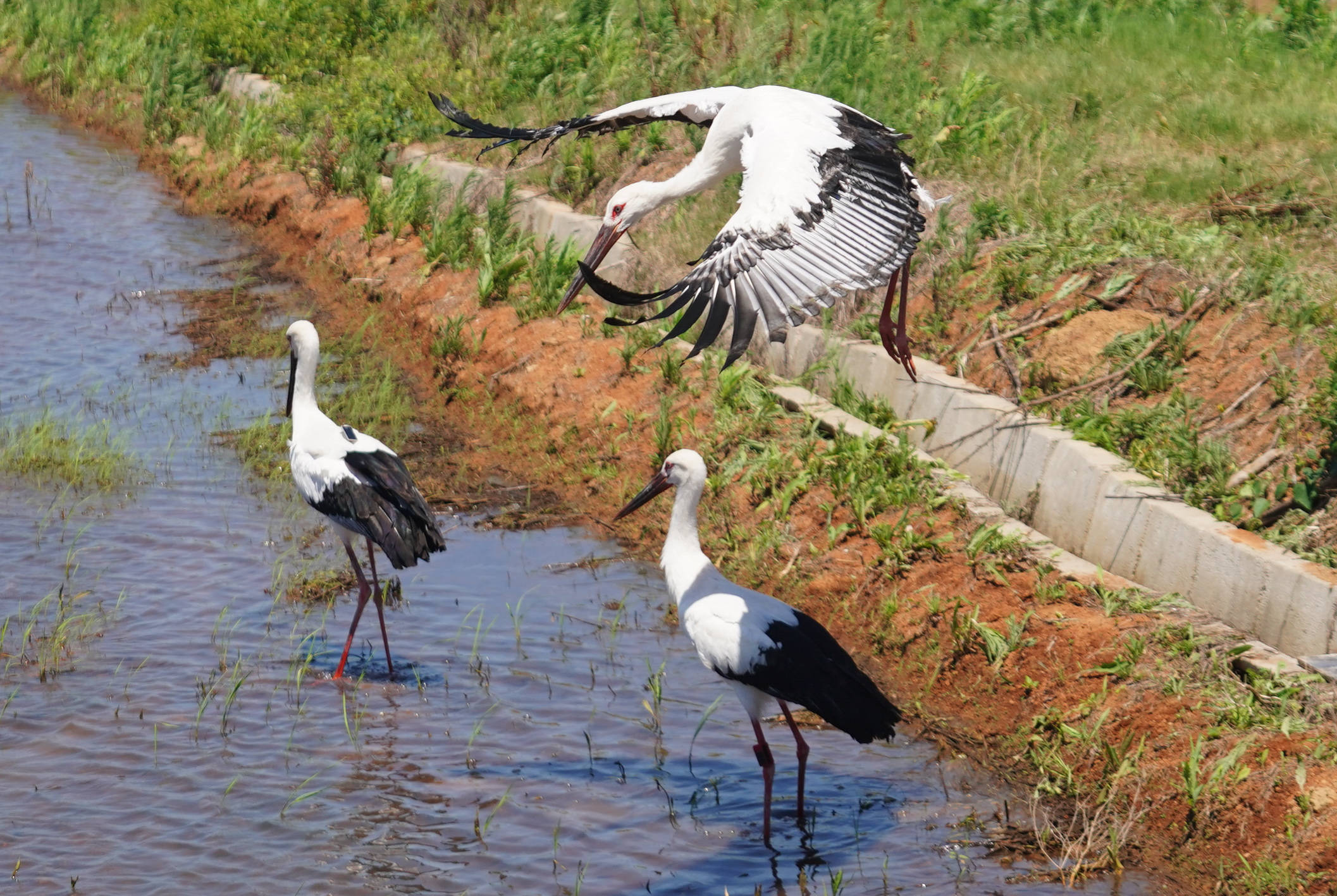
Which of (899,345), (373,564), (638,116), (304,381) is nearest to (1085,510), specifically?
(899,345)

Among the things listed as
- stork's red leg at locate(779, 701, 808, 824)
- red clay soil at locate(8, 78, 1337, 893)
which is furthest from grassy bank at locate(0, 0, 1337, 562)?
stork's red leg at locate(779, 701, 808, 824)

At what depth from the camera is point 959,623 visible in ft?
21.6

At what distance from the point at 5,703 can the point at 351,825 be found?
1854 mm

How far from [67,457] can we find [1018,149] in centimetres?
677

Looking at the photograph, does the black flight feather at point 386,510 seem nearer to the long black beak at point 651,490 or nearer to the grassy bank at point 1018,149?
the long black beak at point 651,490

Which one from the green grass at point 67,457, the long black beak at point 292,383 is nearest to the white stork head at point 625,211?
the long black beak at point 292,383

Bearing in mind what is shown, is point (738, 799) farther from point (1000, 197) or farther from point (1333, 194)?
point (1333, 194)

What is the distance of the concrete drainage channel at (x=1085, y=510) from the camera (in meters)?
5.79

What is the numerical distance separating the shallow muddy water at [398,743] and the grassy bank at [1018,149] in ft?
7.89

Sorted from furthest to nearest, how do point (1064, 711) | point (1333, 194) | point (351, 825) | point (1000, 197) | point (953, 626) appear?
point (1000, 197) → point (1333, 194) → point (953, 626) → point (1064, 711) → point (351, 825)

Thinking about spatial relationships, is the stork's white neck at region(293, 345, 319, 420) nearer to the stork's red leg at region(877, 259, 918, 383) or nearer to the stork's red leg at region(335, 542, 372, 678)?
the stork's red leg at region(335, 542, 372, 678)

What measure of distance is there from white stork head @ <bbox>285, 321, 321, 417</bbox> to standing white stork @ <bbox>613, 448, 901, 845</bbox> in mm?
2735

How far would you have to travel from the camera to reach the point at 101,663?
6625 mm

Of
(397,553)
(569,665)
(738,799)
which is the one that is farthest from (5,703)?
(738,799)
